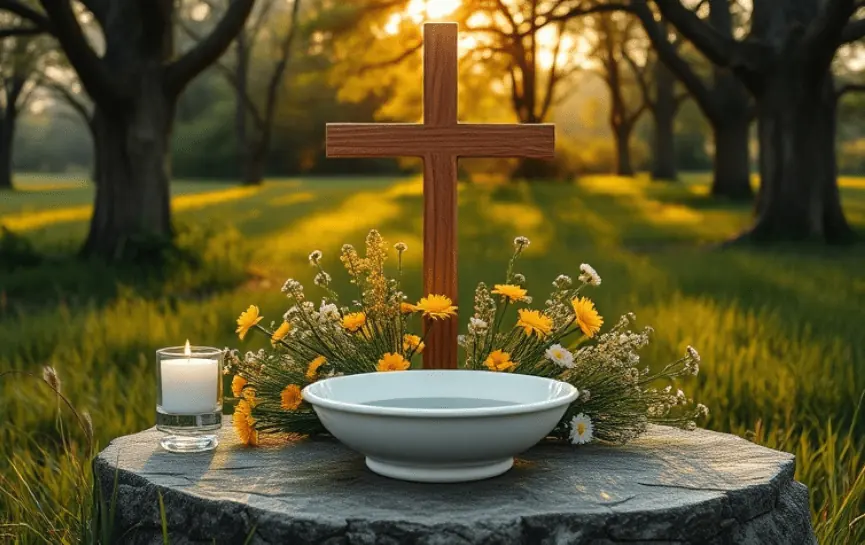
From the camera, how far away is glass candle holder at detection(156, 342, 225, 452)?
2672 millimetres

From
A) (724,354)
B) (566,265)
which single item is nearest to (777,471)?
(724,354)

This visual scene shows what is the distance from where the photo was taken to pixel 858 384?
5.08 m

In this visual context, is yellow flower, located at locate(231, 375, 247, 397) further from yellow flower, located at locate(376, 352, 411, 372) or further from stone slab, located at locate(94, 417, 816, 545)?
yellow flower, located at locate(376, 352, 411, 372)

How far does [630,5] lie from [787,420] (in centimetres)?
954

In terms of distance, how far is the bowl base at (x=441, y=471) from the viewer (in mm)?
2357

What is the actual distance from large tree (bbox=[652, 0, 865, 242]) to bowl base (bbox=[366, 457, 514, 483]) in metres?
10.1

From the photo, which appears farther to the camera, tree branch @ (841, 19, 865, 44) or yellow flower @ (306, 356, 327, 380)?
tree branch @ (841, 19, 865, 44)

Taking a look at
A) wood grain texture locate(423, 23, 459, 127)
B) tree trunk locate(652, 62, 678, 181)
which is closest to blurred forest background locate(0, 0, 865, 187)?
tree trunk locate(652, 62, 678, 181)

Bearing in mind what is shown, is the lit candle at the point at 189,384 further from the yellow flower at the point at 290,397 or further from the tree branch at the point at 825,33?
the tree branch at the point at 825,33

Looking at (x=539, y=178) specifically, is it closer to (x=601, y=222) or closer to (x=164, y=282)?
(x=601, y=222)

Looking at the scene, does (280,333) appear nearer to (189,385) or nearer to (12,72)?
(189,385)

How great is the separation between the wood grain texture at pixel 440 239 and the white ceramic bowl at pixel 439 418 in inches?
14.9

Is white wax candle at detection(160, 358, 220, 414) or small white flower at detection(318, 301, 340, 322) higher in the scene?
small white flower at detection(318, 301, 340, 322)

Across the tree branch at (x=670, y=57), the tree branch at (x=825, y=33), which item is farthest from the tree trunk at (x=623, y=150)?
the tree branch at (x=825, y=33)
